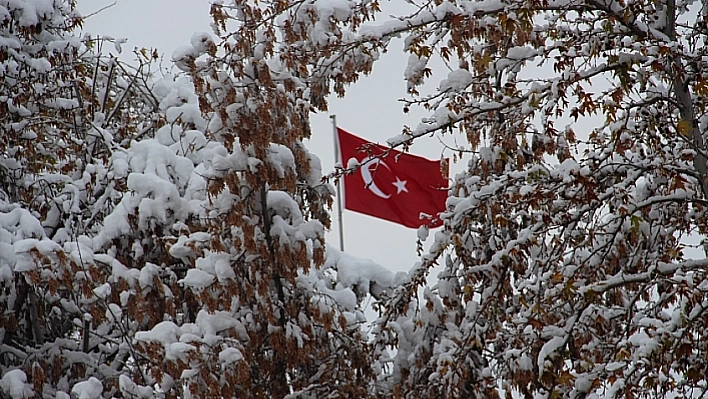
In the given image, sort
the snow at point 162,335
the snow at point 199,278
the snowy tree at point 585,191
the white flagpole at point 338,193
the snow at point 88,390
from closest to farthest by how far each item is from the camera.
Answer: the snowy tree at point 585,191
the snow at point 162,335
the snow at point 88,390
the snow at point 199,278
the white flagpole at point 338,193

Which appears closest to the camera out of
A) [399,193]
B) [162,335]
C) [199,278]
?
[162,335]

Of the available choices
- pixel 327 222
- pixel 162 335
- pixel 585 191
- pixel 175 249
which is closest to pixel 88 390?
pixel 162 335

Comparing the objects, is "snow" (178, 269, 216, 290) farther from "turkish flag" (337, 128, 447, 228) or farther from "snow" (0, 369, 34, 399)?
"turkish flag" (337, 128, 447, 228)

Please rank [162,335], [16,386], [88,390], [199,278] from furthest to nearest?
1. [16,386]
2. [199,278]
3. [88,390]
4. [162,335]

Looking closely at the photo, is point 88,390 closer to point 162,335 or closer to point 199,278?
point 162,335

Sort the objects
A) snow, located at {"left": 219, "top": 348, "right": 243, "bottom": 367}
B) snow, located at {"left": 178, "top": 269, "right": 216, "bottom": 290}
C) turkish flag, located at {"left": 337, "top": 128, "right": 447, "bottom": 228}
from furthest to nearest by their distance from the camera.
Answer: turkish flag, located at {"left": 337, "top": 128, "right": 447, "bottom": 228}, snow, located at {"left": 178, "top": 269, "right": 216, "bottom": 290}, snow, located at {"left": 219, "top": 348, "right": 243, "bottom": 367}

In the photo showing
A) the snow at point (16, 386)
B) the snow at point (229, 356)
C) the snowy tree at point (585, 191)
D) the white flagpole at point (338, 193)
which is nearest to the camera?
the snowy tree at point (585, 191)

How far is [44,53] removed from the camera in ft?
29.1

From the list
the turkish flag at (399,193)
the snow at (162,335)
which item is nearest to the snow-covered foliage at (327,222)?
the snow at (162,335)

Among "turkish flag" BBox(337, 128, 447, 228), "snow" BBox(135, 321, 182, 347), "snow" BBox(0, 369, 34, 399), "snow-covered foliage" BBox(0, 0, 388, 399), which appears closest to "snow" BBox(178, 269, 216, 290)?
"snow-covered foliage" BBox(0, 0, 388, 399)

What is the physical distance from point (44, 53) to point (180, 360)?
440cm

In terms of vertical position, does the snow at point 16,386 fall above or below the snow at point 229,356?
below

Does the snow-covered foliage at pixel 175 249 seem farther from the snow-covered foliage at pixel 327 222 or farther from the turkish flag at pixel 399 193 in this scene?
the turkish flag at pixel 399 193

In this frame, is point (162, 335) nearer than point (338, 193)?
Yes
